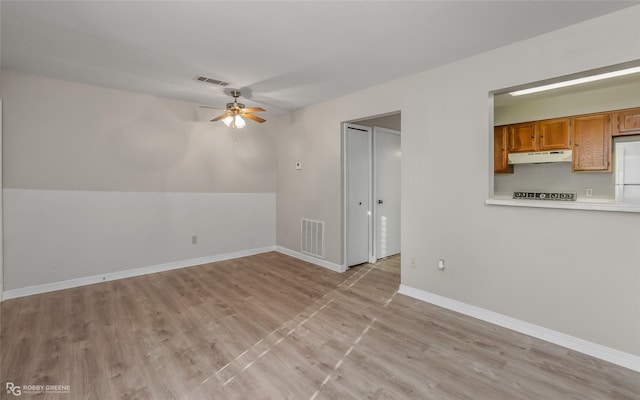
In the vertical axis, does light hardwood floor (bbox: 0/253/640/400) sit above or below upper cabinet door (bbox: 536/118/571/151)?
below

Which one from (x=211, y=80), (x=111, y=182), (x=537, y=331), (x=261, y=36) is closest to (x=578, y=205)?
(x=537, y=331)

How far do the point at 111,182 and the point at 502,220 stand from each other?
4.88 metres

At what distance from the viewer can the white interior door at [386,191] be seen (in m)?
4.89

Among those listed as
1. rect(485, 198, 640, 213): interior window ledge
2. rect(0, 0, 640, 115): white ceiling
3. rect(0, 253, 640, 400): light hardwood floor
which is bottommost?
rect(0, 253, 640, 400): light hardwood floor

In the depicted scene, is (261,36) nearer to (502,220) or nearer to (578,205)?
(502,220)

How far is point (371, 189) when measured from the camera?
189 inches

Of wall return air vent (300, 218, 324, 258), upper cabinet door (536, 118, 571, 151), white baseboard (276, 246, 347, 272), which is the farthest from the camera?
wall return air vent (300, 218, 324, 258)

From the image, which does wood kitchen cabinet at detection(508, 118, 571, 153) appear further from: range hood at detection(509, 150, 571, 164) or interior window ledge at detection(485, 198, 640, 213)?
interior window ledge at detection(485, 198, 640, 213)

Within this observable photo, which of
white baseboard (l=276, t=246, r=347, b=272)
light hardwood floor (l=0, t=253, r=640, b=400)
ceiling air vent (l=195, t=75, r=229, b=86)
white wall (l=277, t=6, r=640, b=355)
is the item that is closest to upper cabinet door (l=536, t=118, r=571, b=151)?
white wall (l=277, t=6, r=640, b=355)

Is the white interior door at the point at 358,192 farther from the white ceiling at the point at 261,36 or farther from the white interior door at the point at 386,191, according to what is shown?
the white ceiling at the point at 261,36

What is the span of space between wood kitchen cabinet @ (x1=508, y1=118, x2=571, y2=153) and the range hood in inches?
2.5

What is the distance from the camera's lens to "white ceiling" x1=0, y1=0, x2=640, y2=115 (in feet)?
6.88

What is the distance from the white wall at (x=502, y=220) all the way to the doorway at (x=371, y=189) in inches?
29.8

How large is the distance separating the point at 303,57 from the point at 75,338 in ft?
11.1
